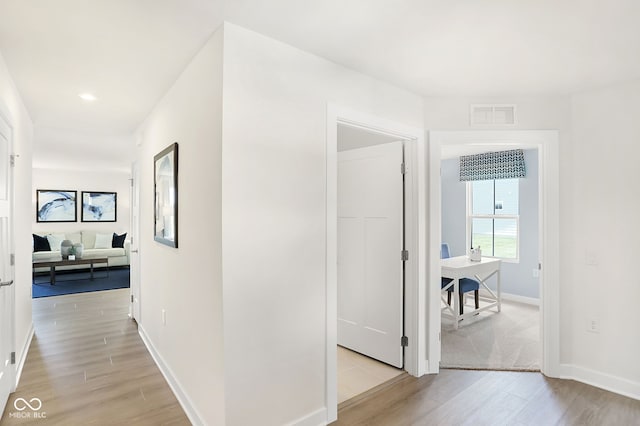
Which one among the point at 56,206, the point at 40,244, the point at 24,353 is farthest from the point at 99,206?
the point at 24,353

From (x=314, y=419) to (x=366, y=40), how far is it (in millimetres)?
2282

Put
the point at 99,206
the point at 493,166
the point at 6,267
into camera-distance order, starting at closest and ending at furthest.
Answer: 1. the point at 6,267
2. the point at 493,166
3. the point at 99,206

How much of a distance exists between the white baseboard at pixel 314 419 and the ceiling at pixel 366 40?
223 cm

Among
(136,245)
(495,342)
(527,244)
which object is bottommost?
(495,342)

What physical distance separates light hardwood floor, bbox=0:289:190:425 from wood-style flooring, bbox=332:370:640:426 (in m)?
1.34

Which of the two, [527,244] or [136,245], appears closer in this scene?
[136,245]

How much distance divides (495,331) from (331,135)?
10.4 feet

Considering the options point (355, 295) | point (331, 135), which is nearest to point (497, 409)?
point (355, 295)

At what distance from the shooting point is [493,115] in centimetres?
297

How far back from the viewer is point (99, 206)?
8.61m

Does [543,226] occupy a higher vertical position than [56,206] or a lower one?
lower

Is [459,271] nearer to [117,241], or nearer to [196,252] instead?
[196,252]

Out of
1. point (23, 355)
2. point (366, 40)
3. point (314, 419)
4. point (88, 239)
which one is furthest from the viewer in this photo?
point (88, 239)

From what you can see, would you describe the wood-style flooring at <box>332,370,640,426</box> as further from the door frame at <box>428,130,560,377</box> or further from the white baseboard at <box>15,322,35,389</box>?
the white baseboard at <box>15,322,35,389</box>
